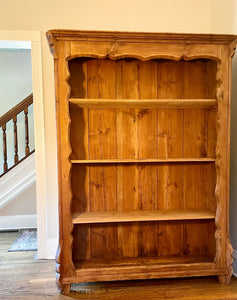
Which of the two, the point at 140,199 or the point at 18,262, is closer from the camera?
the point at 140,199

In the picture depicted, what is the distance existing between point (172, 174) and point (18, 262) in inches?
64.1

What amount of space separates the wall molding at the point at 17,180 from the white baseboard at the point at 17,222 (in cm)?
19

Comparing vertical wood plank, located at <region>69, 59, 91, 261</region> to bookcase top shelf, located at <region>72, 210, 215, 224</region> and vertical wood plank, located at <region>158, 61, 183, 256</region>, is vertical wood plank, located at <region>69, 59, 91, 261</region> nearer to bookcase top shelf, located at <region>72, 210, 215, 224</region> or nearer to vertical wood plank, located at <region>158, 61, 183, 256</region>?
bookcase top shelf, located at <region>72, 210, 215, 224</region>

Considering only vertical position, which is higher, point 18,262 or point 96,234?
point 96,234

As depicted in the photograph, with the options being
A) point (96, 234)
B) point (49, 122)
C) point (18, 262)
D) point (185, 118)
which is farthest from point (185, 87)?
point (18, 262)

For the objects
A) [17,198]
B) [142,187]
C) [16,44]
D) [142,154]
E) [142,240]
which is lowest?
[142,240]

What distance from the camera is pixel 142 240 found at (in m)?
2.01

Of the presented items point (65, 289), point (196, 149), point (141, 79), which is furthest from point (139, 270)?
point (141, 79)

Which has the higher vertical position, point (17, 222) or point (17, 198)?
point (17, 198)

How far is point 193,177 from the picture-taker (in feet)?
6.56

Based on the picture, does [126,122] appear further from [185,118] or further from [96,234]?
[96,234]

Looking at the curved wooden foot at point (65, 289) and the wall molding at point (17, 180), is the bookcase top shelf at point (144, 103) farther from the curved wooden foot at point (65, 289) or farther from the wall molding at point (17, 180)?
the wall molding at point (17, 180)

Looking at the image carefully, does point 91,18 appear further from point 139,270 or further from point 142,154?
point 139,270

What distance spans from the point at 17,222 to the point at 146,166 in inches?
79.9
